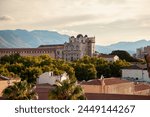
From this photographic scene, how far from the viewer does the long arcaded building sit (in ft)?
74.4

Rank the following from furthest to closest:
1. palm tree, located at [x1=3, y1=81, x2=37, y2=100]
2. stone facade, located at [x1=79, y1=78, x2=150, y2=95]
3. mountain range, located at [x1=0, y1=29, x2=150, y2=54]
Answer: stone facade, located at [x1=79, y1=78, x2=150, y2=95], mountain range, located at [x1=0, y1=29, x2=150, y2=54], palm tree, located at [x1=3, y1=81, x2=37, y2=100]

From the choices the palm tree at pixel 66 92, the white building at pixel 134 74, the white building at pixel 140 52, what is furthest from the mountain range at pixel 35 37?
the white building at pixel 140 52

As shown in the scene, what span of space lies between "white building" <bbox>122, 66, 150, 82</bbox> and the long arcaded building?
5.25m

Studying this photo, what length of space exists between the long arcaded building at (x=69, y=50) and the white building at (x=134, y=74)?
5.25 meters

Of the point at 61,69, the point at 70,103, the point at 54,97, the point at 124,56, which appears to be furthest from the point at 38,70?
the point at 124,56

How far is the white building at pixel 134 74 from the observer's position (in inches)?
636

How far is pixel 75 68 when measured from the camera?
53.7ft

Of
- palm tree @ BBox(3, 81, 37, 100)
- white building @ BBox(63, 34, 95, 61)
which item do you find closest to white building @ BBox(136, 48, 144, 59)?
white building @ BBox(63, 34, 95, 61)

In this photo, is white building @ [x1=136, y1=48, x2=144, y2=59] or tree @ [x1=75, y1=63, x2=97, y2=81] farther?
white building @ [x1=136, y1=48, x2=144, y2=59]

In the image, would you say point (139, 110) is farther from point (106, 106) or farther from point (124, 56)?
point (124, 56)

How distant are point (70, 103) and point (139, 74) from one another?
43.3 ft

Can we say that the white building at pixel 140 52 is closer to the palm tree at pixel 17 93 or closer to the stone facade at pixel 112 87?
the stone facade at pixel 112 87

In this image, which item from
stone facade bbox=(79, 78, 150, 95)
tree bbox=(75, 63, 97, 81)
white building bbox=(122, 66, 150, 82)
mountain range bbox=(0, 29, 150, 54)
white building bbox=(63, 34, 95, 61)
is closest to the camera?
mountain range bbox=(0, 29, 150, 54)

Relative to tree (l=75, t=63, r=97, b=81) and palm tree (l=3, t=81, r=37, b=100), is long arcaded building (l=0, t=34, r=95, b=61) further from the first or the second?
palm tree (l=3, t=81, r=37, b=100)
